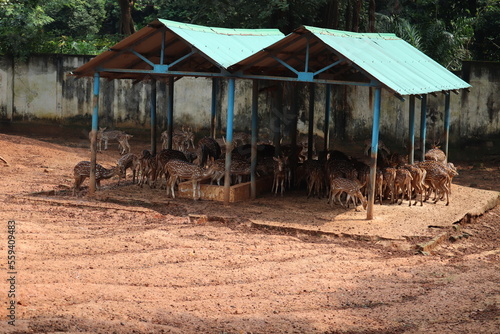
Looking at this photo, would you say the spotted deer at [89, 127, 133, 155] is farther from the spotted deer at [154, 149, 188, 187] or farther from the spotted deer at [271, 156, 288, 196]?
the spotted deer at [271, 156, 288, 196]

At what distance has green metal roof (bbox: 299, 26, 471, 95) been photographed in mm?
13055

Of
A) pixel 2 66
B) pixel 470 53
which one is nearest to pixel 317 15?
pixel 470 53

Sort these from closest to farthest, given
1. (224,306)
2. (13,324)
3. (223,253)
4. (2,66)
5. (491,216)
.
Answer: (13,324) → (224,306) → (223,253) → (491,216) → (2,66)

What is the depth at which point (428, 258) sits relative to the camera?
1141cm

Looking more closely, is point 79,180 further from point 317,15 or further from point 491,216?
point 317,15

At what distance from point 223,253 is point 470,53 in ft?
56.7

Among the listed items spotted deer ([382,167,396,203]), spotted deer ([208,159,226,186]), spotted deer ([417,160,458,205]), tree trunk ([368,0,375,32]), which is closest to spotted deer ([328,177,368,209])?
spotted deer ([382,167,396,203])

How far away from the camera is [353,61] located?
12.8 meters

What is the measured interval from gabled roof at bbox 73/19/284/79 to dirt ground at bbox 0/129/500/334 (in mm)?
2434

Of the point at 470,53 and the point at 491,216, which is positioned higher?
the point at 470,53

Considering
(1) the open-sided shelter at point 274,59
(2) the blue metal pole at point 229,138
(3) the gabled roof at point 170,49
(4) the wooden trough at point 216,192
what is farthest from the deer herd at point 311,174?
(3) the gabled roof at point 170,49

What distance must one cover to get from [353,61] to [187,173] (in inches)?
147

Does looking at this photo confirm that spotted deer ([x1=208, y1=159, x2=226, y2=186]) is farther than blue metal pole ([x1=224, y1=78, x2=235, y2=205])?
Yes

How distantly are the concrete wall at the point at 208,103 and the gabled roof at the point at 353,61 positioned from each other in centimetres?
418
